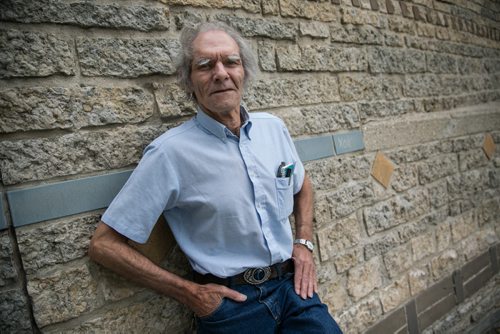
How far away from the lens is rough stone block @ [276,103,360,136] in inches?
96.0

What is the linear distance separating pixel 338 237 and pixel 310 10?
1.52 metres

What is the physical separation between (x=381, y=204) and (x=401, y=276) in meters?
0.63

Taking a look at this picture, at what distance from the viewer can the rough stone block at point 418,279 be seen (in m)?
3.19

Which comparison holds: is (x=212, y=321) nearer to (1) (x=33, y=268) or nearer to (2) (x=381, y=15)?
(1) (x=33, y=268)

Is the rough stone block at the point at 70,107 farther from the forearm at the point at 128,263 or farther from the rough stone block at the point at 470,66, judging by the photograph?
the rough stone block at the point at 470,66

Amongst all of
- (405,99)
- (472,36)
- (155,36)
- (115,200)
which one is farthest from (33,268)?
(472,36)

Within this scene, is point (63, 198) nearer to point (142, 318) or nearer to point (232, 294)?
point (142, 318)

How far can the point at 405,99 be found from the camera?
10.9ft

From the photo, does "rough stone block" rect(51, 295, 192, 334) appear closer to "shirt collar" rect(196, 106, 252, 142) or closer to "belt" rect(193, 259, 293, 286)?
"belt" rect(193, 259, 293, 286)

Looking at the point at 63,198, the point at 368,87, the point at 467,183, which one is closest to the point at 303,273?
the point at 63,198

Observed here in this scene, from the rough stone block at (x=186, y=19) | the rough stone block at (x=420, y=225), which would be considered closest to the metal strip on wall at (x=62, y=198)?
the rough stone block at (x=186, y=19)

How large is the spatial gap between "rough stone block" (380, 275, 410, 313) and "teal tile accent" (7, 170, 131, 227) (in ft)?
7.13

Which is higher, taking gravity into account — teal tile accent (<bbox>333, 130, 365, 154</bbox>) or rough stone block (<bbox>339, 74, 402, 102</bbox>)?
rough stone block (<bbox>339, 74, 402, 102</bbox>)

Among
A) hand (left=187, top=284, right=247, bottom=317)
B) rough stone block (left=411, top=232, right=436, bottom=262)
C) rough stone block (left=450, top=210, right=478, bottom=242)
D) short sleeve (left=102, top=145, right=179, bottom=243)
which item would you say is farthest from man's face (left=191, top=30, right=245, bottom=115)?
rough stone block (left=450, top=210, right=478, bottom=242)
